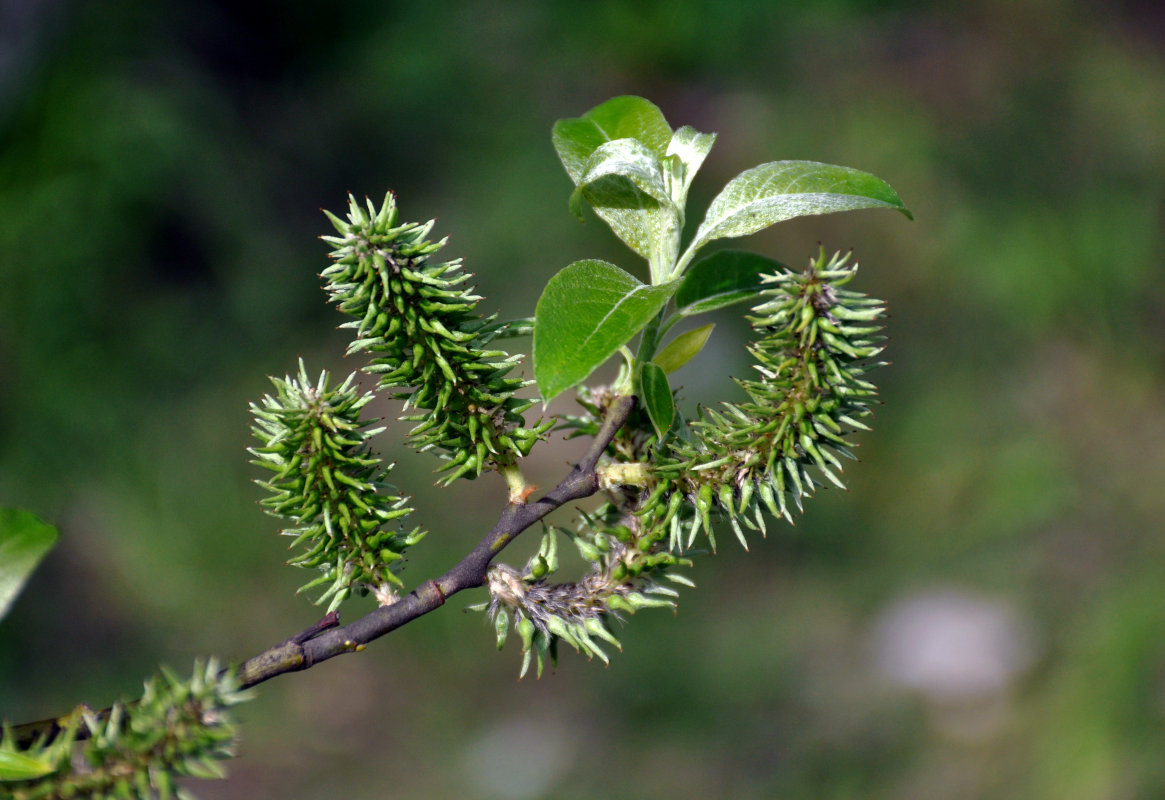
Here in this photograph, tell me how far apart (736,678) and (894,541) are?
117 cm

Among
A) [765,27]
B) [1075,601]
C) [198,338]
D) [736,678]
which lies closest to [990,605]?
[1075,601]

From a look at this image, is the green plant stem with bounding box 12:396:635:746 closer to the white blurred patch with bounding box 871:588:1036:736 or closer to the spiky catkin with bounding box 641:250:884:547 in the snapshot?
the spiky catkin with bounding box 641:250:884:547

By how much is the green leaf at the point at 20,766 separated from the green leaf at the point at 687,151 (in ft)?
3.29

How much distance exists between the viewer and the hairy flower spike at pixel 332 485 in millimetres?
1078

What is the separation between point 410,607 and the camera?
1.05m

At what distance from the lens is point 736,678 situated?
A: 4551 mm

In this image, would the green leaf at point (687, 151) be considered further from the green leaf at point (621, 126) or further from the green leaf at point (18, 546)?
the green leaf at point (18, 546)

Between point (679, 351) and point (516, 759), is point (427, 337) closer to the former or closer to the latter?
point (679, 351)

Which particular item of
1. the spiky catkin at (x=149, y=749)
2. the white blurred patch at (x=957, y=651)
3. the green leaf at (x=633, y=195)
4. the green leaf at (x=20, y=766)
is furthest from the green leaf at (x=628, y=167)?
the white blurred patch at (x=957, y=651)

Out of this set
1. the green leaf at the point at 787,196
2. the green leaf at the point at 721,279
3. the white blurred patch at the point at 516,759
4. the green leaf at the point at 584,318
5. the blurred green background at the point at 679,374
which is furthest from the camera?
the blurred green background at the point at 679,374

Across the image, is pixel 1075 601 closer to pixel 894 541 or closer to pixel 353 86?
pixel 894 541

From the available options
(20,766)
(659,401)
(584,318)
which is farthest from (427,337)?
(20,766)

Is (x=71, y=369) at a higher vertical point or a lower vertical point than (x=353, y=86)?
lower

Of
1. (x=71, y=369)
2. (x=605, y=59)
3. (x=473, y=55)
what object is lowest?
(x=71, y=369)
